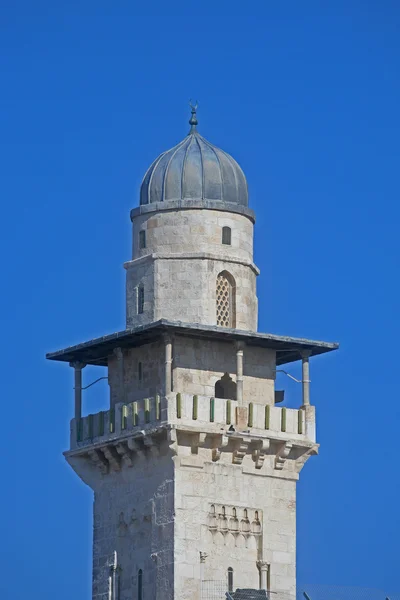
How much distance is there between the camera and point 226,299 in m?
71.8

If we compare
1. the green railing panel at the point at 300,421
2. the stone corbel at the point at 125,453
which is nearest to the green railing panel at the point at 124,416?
the stone corbel at the point at 125,453

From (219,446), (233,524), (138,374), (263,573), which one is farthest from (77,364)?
(263,573)

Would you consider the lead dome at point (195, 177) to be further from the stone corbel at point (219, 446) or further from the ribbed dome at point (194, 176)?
the stone corbel at point (219, 446)

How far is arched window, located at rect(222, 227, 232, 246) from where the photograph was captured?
236ft

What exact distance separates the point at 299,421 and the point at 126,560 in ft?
19.3

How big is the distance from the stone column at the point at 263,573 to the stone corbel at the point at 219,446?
2.97 meters

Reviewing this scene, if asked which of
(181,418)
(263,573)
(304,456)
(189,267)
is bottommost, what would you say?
(263,573)

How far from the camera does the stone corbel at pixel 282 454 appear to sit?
71312 millimetres

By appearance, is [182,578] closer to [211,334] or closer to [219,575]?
[219,575]

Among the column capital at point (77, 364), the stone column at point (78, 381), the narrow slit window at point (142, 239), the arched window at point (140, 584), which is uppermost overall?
the narrow slit window at point (142, 239)

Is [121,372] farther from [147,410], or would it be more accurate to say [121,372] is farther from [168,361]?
[168,361]

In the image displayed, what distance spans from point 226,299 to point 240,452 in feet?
13.8

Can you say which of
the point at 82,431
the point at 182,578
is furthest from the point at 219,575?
the point at 82,431

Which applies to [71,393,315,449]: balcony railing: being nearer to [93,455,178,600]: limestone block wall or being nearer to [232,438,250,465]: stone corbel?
[232,438,250,465]: stone corbel
